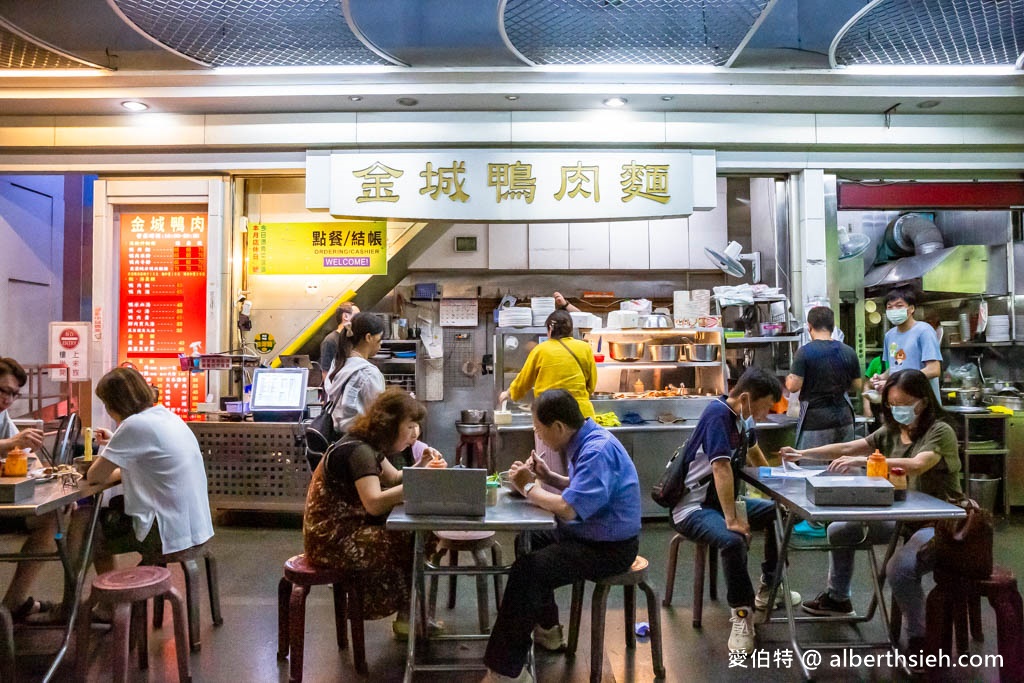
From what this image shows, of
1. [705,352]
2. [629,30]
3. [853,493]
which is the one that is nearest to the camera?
[853,493]

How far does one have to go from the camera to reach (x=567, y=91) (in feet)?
17.9

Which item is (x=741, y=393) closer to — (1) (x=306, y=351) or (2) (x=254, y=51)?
(2) (x=254, y=51)

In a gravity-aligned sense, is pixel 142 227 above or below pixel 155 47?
below

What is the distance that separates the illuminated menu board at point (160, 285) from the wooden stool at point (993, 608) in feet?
20.2

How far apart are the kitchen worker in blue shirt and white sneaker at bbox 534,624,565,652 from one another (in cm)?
60

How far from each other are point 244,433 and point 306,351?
2.40 m

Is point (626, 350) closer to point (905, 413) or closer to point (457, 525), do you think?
point (905, 413)

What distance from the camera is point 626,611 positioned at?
11.1 feet

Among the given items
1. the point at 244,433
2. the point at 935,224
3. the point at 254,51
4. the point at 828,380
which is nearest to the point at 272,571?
the point at 244,433

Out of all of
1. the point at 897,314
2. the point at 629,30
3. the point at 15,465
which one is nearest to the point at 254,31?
the point at 629,30

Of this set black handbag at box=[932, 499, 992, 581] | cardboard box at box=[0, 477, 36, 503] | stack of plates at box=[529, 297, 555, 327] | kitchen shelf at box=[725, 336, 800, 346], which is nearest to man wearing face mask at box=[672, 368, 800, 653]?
black handbag at box=[932, 499, 992, 581]

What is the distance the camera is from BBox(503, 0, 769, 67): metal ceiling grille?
173 inches

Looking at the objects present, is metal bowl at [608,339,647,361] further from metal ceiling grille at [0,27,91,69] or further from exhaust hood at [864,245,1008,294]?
metal ceiling grille at [0,27,91,69]

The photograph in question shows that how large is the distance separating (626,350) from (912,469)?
3728 millimetres
